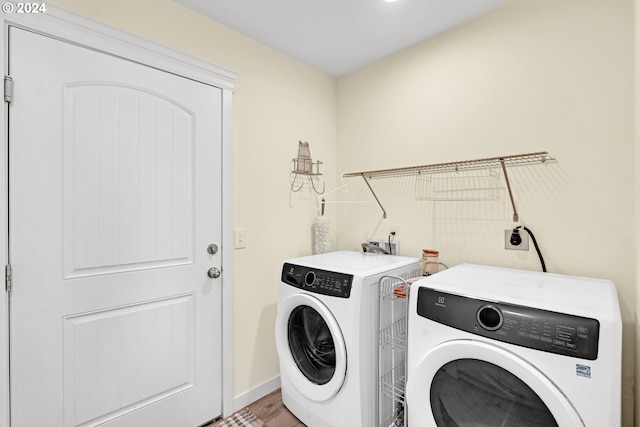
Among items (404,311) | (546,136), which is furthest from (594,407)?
(546,136)

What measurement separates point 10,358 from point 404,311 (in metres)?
1.78

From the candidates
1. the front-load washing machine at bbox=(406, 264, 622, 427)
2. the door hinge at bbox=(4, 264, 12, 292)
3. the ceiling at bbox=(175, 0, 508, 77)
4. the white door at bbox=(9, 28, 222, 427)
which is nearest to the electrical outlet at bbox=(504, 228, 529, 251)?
the front-load washing machine at bbox=(406, 264, 622, 427)

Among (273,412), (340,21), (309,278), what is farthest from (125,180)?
(273,412)

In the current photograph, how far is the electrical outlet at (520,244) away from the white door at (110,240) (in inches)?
66.1

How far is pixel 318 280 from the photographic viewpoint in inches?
64.2

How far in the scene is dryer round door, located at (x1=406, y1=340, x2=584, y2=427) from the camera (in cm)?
93

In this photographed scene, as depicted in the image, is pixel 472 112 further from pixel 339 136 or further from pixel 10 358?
pixel 10 358

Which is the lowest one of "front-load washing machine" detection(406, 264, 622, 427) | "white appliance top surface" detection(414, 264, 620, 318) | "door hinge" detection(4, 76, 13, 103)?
"front-load washing machine" detection(406, 264, 622, 427)

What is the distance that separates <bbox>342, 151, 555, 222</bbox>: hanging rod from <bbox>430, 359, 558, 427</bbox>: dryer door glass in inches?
36.8

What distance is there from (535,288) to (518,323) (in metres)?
0.33

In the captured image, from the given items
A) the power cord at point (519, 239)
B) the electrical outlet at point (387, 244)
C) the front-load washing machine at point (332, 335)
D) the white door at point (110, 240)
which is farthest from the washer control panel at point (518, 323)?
the white door at point (110, 240)

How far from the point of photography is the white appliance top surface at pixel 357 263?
1.59 meters

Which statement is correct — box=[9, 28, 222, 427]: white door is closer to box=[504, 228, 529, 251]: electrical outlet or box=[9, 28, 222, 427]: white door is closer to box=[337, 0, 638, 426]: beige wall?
box=[337, 0, 638, 426]: beige wall

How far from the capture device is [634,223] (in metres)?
1.36
